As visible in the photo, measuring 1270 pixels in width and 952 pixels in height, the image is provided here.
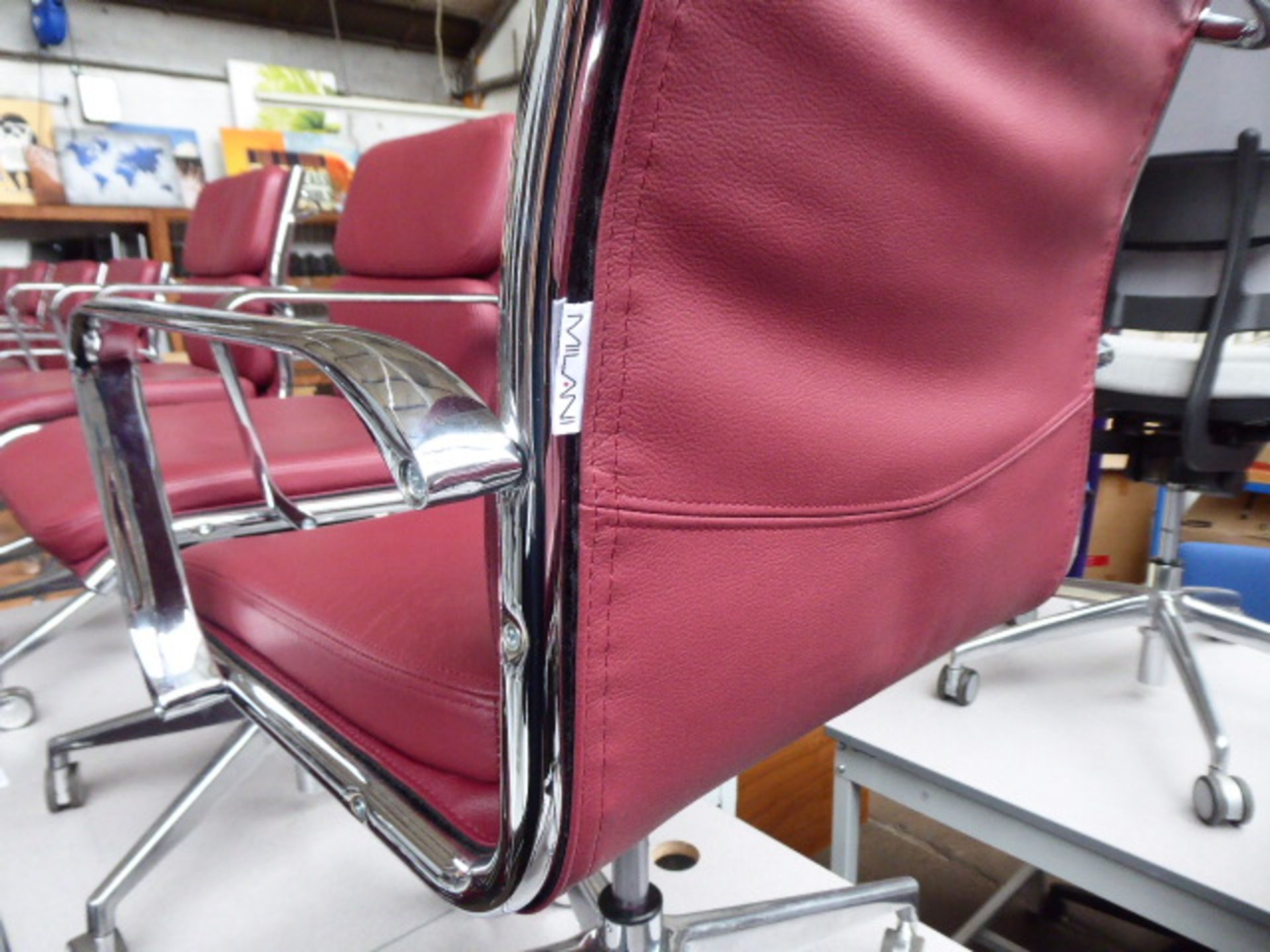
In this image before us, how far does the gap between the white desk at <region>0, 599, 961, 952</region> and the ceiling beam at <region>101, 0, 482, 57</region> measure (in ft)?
14.1

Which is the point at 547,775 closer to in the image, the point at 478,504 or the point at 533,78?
the point at 533,78

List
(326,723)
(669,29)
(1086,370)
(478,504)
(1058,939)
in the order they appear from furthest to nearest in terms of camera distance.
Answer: (1058,939) → (478,504) → (1086,370) → (326,723) → (669,29)

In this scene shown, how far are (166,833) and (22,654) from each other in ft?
2.31

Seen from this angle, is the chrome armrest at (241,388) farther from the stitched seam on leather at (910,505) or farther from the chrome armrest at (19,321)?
the chrome armrest at (19,321)

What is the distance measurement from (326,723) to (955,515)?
413 millimetres

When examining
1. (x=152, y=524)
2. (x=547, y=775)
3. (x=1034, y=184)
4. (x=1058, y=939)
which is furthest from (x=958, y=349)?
(x=1058, y=939)

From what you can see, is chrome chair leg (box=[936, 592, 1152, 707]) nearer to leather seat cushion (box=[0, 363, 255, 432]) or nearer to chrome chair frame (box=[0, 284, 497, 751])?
chrome chair frame (box=[0, 284, 497, 751])

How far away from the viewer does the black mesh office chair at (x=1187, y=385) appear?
3.43ft

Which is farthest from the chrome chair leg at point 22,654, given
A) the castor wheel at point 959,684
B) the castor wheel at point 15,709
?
the castor wheel at point 959,684

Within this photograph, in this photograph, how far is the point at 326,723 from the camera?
1.70ft

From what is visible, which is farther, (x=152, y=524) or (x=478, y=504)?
(x=478, y=504)

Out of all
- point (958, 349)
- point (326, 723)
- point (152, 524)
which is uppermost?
point (958, 349)

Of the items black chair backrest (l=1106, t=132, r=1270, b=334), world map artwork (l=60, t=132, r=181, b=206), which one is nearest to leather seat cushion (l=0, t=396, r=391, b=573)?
black chair backrest (l=1106, t=132, r=1270, b=334)

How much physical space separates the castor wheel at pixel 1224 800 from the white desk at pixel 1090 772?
1 centimetres
